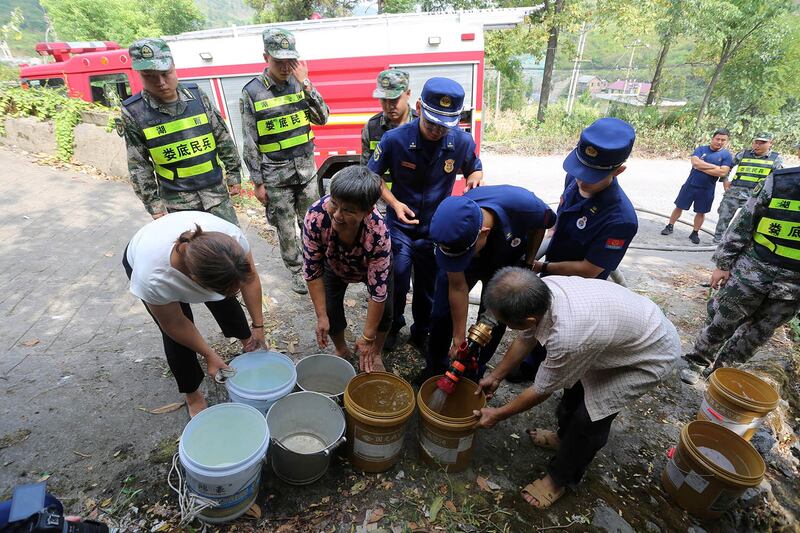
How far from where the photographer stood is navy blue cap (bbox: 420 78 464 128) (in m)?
2.88

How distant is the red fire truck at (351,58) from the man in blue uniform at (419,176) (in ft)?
9.10

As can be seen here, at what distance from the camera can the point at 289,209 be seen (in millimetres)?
4320

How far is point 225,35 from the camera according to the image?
6.38 metres

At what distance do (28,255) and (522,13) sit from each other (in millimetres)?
7219

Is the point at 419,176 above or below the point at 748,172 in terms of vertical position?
above

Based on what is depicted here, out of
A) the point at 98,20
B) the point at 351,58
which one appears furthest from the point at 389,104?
the point at 98,20

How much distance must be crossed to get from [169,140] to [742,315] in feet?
16.0

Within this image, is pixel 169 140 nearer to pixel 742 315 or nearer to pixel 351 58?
pixel 351 58

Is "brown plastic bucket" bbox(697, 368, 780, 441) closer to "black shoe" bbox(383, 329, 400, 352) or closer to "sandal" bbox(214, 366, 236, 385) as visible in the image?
→ "black shoe" bbox(383, 329, 400, 352)

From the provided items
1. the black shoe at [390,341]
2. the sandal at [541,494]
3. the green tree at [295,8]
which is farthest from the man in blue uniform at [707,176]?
the green tree at [295,8]

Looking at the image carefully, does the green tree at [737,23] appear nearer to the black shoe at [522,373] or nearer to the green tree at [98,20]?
the black shoe at [522,373]

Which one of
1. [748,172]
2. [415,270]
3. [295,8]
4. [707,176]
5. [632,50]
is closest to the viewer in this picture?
[415,270]

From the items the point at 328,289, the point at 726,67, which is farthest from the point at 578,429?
the point at 726,67

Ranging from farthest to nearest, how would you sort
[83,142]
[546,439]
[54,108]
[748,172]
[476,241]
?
[54,108] < [83,142] < [748,172] < [546,439] < [476,241]
